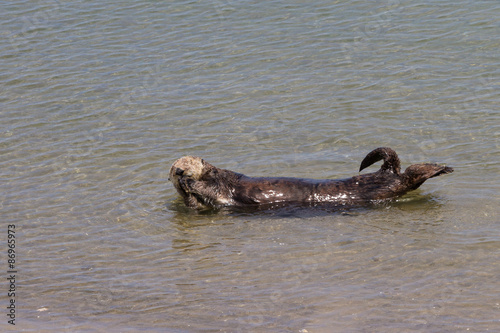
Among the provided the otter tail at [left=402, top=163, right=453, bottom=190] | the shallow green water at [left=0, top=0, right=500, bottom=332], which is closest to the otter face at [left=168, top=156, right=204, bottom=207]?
the shallow green water at [left=0, top=0, right=500, bottom=332]

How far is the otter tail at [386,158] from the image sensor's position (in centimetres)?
777

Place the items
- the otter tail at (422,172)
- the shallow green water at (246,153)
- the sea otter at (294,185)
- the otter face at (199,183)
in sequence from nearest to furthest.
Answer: the shallow green water at (246,153) < the otter tail at (422,172) < the sea otter at (294,185) < the otter face at (199,183)

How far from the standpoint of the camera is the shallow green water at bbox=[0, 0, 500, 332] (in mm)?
5887

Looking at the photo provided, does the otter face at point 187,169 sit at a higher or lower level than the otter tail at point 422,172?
higher

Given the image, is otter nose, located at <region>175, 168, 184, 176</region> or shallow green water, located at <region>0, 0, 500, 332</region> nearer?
shallow green water, located at <region>0, 0, 500, 332</region>

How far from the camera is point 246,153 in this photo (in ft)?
31.8

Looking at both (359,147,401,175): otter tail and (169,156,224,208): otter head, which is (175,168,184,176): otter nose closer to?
(169,156,224,208): otter head

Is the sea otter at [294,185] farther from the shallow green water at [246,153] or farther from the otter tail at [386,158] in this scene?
the shallow green water at [246,153]

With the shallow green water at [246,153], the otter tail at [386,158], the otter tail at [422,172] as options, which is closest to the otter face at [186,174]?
the shallow green water at [246,153]

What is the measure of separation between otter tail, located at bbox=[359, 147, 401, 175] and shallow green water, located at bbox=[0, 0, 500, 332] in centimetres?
43

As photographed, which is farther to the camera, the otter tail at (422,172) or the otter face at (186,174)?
the otter face at (186,174)

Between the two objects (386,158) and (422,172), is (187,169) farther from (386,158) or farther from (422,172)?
(422,172)

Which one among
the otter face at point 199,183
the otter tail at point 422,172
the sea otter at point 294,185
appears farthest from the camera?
the otter face at point 199,183

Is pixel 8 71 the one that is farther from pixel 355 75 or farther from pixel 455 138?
pixel 455 138
